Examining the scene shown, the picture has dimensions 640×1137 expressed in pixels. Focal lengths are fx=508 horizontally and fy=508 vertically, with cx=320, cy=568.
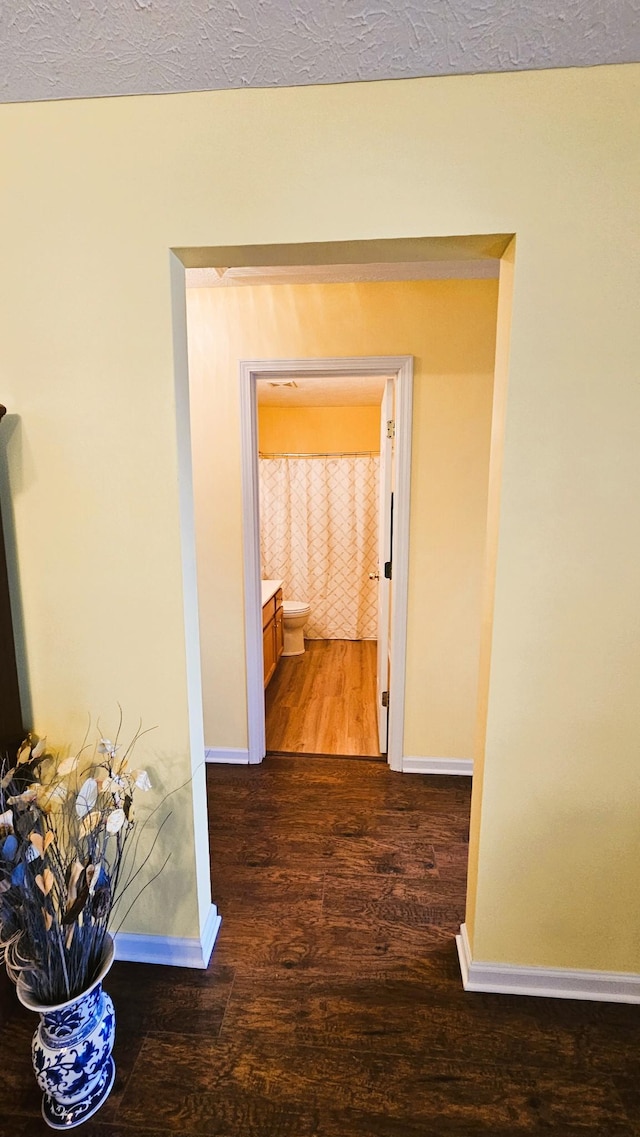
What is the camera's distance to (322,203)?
1.21 m

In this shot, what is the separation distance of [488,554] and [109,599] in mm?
1070

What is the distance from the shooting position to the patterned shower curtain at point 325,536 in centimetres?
470

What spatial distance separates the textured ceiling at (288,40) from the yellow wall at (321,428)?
3706mm

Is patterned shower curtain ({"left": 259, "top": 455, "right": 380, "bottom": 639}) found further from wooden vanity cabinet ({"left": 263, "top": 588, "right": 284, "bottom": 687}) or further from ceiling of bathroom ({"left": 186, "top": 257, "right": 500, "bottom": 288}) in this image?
ceiling of bathroom ({"left": 186, "top": 257, "right": 500, "bottom": 288})

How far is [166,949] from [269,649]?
86.8 inches

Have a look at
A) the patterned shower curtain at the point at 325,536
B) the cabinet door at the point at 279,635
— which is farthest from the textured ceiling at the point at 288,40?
the patterned shower curtain at the point at 325,536

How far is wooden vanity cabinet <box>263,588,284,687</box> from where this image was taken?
3.58 metres

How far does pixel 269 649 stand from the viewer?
371 centimetres

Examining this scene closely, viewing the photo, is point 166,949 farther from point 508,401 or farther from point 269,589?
point 269,589

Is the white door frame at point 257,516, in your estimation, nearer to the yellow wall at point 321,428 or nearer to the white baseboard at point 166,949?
the white baseboard at point 166,949

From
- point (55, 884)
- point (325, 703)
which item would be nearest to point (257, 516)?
point (325, 703)

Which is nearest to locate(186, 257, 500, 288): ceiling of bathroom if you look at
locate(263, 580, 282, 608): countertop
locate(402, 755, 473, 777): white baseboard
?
locate(263, 580, 282, 608): countertop

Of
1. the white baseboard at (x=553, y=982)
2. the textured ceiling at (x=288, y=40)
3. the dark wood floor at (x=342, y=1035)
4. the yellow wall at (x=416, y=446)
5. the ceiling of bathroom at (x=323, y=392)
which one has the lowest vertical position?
the dark wood floor at (x=342, y=1035)

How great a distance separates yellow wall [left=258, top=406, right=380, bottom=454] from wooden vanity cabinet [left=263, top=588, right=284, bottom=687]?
5.31 feet
